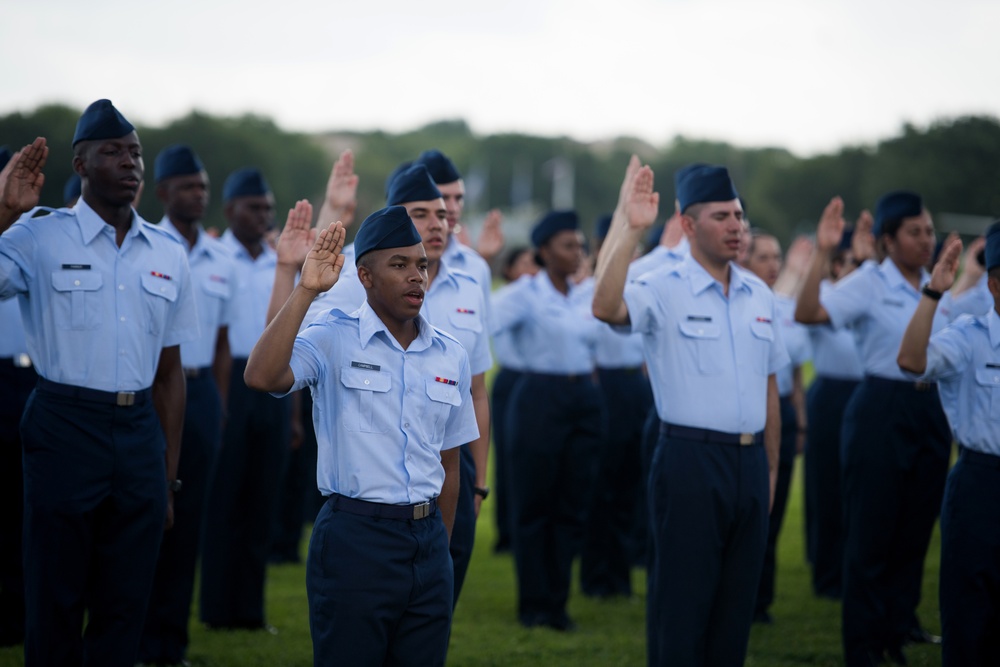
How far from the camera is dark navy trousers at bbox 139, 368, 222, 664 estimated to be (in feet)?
22.4

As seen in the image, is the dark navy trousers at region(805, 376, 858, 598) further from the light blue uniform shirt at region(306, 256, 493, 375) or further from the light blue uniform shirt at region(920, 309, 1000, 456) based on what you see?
the light blue uniform shirt at region(306, 256, 493, 375)

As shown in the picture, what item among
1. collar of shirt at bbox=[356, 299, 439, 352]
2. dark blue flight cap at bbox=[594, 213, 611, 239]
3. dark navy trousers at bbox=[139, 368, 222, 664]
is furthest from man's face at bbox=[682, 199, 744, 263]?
dark blue flight cap at bbox=[594, 213, 611, 239]

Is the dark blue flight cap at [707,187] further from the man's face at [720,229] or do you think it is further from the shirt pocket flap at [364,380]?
the shirt pocket flap at [364,380]

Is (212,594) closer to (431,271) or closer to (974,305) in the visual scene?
(431,271)

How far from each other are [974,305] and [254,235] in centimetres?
523

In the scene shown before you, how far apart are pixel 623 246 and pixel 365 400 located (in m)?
1.89

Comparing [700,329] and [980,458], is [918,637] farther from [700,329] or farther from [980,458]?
[700,329]

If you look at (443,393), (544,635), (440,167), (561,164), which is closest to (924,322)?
(440,167)

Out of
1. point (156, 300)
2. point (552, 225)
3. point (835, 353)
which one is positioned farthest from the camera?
point (835, 353)

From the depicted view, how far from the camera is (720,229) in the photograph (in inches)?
237

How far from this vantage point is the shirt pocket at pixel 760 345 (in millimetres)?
5855

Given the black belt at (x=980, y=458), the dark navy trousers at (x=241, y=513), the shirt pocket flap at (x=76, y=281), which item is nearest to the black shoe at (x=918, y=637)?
the black belt at (x=980, y=458)

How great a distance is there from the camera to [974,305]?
820 cm

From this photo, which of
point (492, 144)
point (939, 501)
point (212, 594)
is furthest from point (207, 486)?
point (492, 144)
